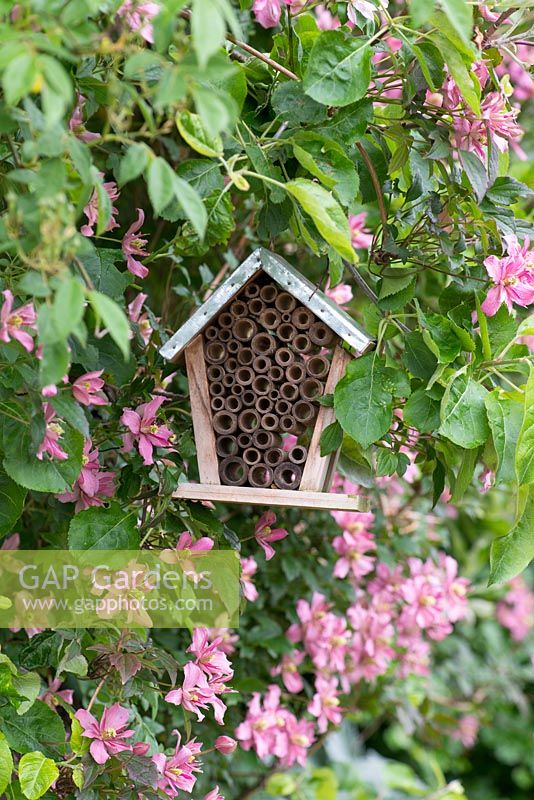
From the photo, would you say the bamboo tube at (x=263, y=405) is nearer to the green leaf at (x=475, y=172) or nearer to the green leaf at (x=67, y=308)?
the green leaf at (x=475, y=172)

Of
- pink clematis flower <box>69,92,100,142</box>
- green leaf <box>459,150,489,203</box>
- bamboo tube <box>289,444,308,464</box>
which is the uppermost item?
green leaf <box>459,150,489,203</box>

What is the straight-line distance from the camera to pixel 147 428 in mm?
1020

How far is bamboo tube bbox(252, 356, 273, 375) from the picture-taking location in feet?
3.49

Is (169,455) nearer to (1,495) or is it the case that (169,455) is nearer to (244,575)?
(1,495)

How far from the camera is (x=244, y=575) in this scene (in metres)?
1.35

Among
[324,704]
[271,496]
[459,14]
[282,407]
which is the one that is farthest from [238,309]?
[324,704]

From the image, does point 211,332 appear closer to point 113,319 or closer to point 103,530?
point 103,530

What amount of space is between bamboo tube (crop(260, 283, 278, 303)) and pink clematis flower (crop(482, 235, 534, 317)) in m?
0.24

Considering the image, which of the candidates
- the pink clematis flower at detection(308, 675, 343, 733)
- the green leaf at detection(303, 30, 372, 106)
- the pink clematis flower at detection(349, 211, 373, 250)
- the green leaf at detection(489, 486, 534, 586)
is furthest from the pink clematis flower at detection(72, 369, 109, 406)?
the pink clematis flower at detection(308, 675, 343, 733)

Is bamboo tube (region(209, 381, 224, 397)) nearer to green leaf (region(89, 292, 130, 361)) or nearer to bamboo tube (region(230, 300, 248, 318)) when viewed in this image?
bamboo tube (region(230, 300, 248, 318))

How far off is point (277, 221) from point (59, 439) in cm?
34

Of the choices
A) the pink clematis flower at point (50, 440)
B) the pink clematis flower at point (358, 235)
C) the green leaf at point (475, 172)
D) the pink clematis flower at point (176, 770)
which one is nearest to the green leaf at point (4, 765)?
the pink clematis flower at point (176, 770)

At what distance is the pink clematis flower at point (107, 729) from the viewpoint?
0.96 m

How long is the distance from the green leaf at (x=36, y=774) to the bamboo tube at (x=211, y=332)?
0.49m
